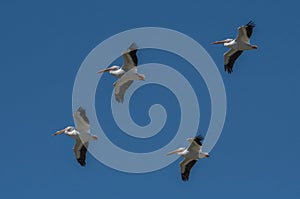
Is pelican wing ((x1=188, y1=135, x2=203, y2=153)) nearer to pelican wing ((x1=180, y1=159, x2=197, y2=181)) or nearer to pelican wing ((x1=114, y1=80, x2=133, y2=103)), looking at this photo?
pelican wing ((x1=180, y1=159, x2=197, y2=181))

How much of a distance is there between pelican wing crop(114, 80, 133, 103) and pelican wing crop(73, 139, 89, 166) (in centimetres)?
179

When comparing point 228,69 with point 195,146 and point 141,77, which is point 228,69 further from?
point 195,146

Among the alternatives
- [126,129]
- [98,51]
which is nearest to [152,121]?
[126,129]

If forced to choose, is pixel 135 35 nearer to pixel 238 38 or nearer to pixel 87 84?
pixel 87 84

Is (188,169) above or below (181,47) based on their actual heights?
below

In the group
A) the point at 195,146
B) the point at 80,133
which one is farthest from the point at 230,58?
the point at 80,133

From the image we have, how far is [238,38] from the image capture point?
101 feet

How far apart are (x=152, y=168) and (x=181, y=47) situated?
13.8 ft

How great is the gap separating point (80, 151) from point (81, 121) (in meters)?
1.40

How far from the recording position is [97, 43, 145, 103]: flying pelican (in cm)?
3092

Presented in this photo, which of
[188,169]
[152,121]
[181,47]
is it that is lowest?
[188,169]

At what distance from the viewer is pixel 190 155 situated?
1207 inches

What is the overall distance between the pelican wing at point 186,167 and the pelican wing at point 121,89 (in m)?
3.11

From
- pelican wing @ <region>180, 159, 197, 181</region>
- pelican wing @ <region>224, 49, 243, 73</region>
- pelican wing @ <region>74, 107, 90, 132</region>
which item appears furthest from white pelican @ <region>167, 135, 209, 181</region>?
pelican wing @ <region>224, 49, 243, 73</region>
